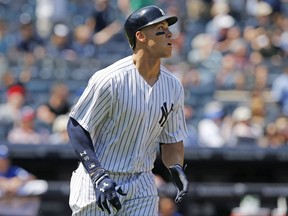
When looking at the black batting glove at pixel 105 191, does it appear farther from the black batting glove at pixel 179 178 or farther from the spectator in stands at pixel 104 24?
the spectator in stands at pixel 104 24

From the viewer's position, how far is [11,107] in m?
12.1

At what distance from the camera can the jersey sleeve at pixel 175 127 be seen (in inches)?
238

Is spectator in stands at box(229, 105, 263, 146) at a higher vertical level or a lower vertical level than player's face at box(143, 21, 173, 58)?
lower

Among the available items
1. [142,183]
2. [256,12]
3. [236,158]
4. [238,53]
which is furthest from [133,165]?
[256,12]

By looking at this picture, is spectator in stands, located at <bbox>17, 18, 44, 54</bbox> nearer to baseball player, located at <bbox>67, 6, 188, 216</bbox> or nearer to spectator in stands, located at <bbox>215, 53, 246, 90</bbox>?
spectator in stands, located at <bbox>215, 53, 246, 90</bbox>

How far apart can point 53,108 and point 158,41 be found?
20.6ft

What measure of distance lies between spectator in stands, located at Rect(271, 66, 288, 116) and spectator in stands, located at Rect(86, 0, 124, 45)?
2.83 metres

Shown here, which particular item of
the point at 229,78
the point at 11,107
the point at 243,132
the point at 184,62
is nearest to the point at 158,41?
the point at 243,132

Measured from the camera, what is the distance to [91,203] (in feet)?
18.9

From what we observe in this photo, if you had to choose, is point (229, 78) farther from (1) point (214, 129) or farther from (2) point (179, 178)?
(2) point (179, 178)

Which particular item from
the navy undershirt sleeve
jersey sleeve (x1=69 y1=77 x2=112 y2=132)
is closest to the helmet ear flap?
jersey sleeve (x1=69 y1=77 x2=112 y2=132)

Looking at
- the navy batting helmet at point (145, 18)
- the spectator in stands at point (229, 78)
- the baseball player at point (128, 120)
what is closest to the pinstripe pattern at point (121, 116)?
the baseball player at point (128, 120)

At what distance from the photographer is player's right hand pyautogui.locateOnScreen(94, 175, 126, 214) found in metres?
5.52

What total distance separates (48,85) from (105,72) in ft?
24.3
